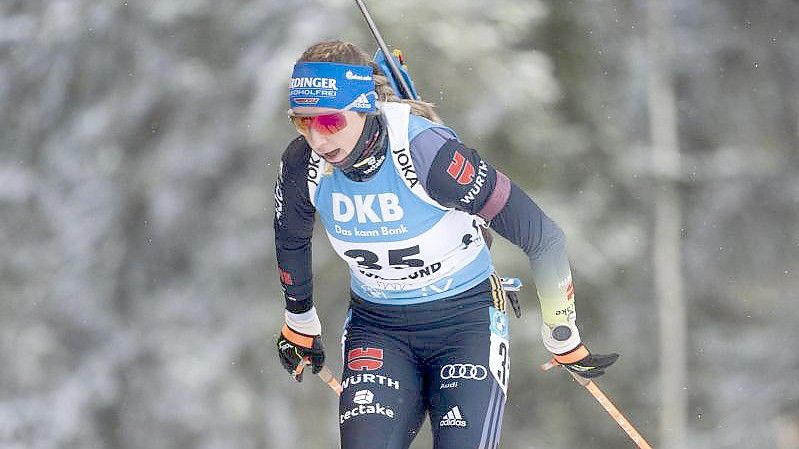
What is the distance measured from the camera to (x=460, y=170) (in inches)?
102

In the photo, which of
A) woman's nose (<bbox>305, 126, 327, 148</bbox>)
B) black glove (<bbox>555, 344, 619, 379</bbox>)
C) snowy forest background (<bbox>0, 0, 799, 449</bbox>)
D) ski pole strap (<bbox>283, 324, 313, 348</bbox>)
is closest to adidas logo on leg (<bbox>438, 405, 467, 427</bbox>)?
black glove (<bbox>555, 344, 619, 379</bbox>)

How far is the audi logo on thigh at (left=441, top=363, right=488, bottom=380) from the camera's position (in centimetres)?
269

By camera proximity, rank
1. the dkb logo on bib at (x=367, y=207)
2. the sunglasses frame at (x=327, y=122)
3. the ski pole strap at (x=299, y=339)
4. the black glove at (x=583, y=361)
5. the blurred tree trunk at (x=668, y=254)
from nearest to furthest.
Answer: the sunglasses frame at (x=327, y=122) < the dkb logo on bib at (x=367, y=207) < the black glove at (x=583, y=361) < the ski pole strap at (x=299, y=339) < the blurred tree trunk at (x=668, y=254)

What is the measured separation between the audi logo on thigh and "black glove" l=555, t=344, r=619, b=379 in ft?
1.16

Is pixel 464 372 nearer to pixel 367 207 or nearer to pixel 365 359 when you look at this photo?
pixel 365 359

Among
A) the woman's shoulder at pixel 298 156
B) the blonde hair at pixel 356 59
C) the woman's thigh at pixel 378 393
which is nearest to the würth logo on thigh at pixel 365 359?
the woman's thigh at pixel 378 393

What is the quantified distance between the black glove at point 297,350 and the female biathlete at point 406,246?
25 centimetres

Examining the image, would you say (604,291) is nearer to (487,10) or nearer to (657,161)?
(657,161)

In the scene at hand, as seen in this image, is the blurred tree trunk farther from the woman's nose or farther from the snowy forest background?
the woman's nose

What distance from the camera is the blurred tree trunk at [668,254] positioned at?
5188mm

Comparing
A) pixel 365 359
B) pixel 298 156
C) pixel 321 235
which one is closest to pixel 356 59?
pixel 298 156

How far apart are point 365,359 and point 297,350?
41cm

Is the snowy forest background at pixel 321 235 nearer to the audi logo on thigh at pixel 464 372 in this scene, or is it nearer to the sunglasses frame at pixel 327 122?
the audi logo on thigh at pixel 464 372

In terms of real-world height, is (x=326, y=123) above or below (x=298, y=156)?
above
